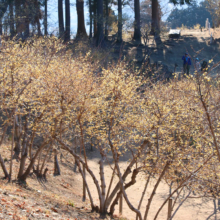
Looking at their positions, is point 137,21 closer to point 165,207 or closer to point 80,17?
point 80,17

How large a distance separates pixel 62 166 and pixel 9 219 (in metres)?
8.04

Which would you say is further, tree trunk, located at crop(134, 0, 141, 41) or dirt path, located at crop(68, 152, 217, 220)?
tree trunk, located at crop(134, 0, 141, 41)

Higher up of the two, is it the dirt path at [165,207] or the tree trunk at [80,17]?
the tree trunk at [80,17]

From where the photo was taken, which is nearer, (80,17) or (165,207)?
(165,207)

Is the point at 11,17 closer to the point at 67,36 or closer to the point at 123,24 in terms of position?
the point at 67,36

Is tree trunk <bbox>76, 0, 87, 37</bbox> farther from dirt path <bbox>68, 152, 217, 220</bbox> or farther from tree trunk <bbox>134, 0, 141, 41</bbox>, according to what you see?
dirt path <bbox>68, 152, 217, 220</bbox>

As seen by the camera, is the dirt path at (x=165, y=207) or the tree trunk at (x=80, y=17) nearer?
the dirt path at (x=165, y=207)

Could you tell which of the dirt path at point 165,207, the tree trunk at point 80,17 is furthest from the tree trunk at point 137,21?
the dirt path at point 165,207

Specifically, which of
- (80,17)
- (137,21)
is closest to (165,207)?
(137,21)

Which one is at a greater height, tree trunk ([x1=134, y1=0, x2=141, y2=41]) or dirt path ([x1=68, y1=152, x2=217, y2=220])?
tree trunk ([x1=134, y1=0, x2=141, y2=41])

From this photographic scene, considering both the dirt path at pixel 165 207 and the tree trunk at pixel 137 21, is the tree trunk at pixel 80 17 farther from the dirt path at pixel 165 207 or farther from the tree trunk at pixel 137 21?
the dirt path at pixel 165 207

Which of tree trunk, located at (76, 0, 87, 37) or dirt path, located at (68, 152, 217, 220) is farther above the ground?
tree trunk, located at (76, 0, 87, 37)

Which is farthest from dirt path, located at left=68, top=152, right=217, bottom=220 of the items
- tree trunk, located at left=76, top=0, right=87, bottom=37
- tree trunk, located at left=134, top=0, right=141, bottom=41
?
tree trunk, located at left=134, top=0, right=141, bottom=41

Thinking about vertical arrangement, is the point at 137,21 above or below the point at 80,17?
below
